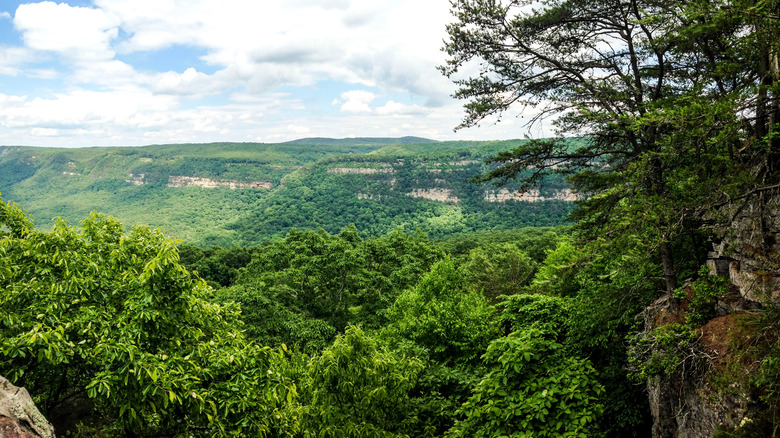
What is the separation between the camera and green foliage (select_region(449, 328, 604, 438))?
6.89 metres

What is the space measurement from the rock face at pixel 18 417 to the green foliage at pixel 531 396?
5.85 m

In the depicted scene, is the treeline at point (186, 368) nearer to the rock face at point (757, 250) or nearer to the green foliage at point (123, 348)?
the green foliage at point (123, 348)

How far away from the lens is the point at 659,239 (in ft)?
22.9

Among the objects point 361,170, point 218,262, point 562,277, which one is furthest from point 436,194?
point 562,277

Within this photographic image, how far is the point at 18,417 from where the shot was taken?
4.29m

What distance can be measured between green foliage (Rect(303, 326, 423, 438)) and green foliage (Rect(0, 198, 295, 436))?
719 millimetres

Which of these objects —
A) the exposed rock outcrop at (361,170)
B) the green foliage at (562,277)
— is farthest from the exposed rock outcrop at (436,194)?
the green foliage at (562,277)

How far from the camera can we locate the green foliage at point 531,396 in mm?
6895

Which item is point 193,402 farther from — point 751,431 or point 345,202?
point 345,202

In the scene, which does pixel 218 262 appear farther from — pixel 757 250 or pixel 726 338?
pixel 757 250

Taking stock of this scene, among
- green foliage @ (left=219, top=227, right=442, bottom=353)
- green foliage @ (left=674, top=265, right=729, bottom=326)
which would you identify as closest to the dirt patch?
green foliage @ (left=674, top=265, right=729, bottom=326)

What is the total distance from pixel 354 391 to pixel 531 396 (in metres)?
3.08

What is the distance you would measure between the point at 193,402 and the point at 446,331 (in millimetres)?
10191

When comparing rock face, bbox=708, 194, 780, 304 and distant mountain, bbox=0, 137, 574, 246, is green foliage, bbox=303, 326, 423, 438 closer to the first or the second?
rock face, bbox=708, 194, 780, 304
